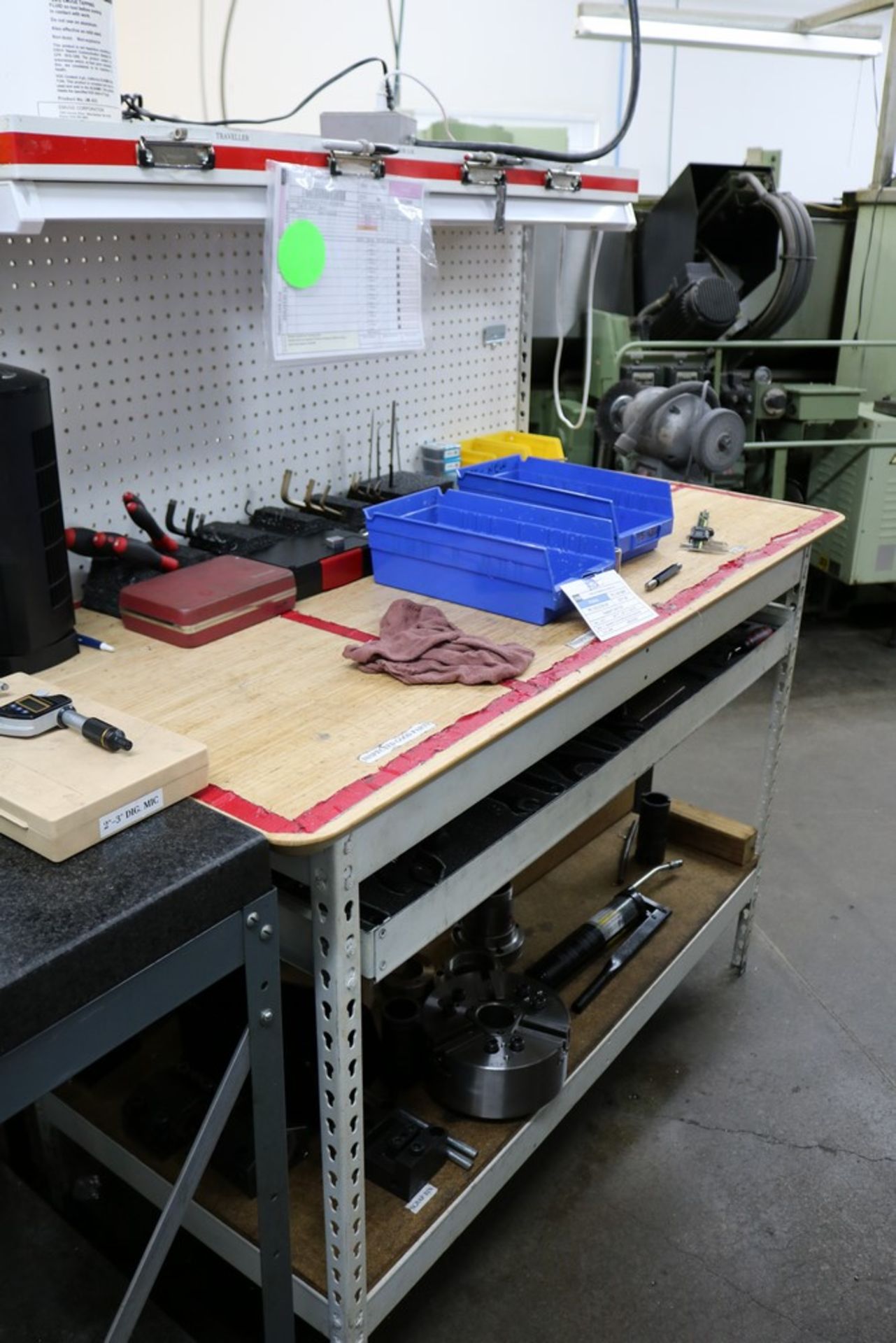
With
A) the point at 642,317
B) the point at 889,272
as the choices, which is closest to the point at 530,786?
the point at 642,317

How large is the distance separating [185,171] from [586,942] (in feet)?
4.10

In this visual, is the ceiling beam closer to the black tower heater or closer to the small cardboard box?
the black tower heater

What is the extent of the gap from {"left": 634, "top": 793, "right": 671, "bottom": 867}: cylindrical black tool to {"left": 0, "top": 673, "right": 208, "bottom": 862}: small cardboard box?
1.21 meters

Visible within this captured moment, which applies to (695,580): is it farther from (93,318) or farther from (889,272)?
(889,272)

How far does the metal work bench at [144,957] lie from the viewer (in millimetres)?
684

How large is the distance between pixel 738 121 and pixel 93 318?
4449 millimetres

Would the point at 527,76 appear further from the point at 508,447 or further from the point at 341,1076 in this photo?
the point at 341,1076

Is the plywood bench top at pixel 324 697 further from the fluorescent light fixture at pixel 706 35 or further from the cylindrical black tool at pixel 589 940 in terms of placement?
the fluorescent light fixture at pixel 706 35

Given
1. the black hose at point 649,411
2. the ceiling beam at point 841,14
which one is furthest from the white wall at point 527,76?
the black hose at point 649,411

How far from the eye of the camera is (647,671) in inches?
52.9

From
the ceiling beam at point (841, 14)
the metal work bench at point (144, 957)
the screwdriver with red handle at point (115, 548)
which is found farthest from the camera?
the ceiling beam at point (841, 14)

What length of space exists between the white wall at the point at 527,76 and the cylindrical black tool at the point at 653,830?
319 cm

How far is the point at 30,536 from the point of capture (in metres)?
1.06

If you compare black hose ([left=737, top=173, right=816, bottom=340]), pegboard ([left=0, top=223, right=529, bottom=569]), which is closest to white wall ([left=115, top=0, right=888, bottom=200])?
black hose ([left=737, top=173, right=816, bottom=340])
